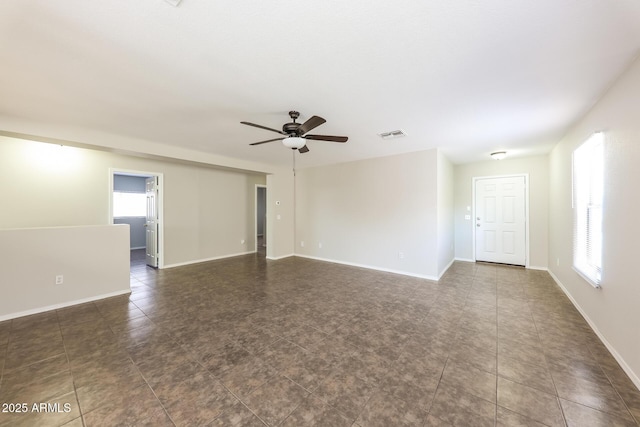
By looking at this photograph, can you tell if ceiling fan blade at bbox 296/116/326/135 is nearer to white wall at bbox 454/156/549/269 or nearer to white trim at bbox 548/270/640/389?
white trim at bbox 548/270/640/389

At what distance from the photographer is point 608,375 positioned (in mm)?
1903

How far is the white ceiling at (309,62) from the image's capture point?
1.39 meters

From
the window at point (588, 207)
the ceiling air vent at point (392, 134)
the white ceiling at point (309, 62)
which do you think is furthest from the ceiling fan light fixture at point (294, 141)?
the window at point (588, 207)

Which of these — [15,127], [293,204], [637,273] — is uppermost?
[15,127]

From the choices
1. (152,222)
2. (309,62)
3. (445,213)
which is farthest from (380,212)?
(152,222)

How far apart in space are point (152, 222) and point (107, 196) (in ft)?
3.55

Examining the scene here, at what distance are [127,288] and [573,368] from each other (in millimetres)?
5621

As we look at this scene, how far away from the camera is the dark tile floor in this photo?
5.16ft

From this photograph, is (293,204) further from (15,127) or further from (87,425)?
(87,425)

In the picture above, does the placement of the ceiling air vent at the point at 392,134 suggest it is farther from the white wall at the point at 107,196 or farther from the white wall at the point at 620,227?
the white wall at the point at 107,196

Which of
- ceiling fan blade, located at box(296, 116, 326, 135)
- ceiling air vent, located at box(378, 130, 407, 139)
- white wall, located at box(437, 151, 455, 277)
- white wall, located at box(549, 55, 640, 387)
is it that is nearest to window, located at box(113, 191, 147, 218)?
ceiling fan blade, located at box(296, 116, 326, 135)

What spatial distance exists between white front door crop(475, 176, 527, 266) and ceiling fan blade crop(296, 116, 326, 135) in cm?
509

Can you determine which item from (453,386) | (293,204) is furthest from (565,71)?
(293,204)

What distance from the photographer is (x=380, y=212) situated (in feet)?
16.8
